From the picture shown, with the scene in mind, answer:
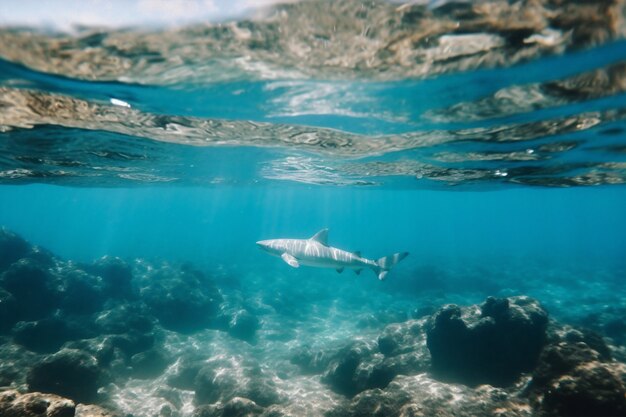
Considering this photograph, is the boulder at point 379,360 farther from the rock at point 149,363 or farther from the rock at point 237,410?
the rock at point 149,363

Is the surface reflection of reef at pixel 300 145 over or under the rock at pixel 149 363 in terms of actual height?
over

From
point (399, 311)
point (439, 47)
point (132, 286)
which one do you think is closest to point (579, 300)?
point (399, 311)

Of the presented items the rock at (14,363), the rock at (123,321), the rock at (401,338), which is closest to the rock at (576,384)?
the rock at (401,338)

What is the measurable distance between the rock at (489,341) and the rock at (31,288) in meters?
21.2

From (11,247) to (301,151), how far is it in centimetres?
2163

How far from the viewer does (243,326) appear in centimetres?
2177

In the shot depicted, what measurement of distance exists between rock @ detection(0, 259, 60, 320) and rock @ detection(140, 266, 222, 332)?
5152 mm

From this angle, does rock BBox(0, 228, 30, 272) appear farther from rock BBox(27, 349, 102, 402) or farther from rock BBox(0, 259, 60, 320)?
rock BBox(27, 349, 102, 402)

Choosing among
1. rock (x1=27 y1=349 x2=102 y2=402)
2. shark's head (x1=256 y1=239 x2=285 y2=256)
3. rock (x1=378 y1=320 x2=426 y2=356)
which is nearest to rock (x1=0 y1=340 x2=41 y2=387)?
rock (x1=27 y1=349 x2=102 y2=402)

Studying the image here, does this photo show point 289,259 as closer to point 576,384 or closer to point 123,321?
point 576,384

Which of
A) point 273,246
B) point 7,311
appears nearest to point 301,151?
point 273,246

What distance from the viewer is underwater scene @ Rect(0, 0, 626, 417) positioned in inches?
250

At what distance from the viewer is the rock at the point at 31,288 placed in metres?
19.0

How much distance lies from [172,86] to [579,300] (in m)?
34.3
